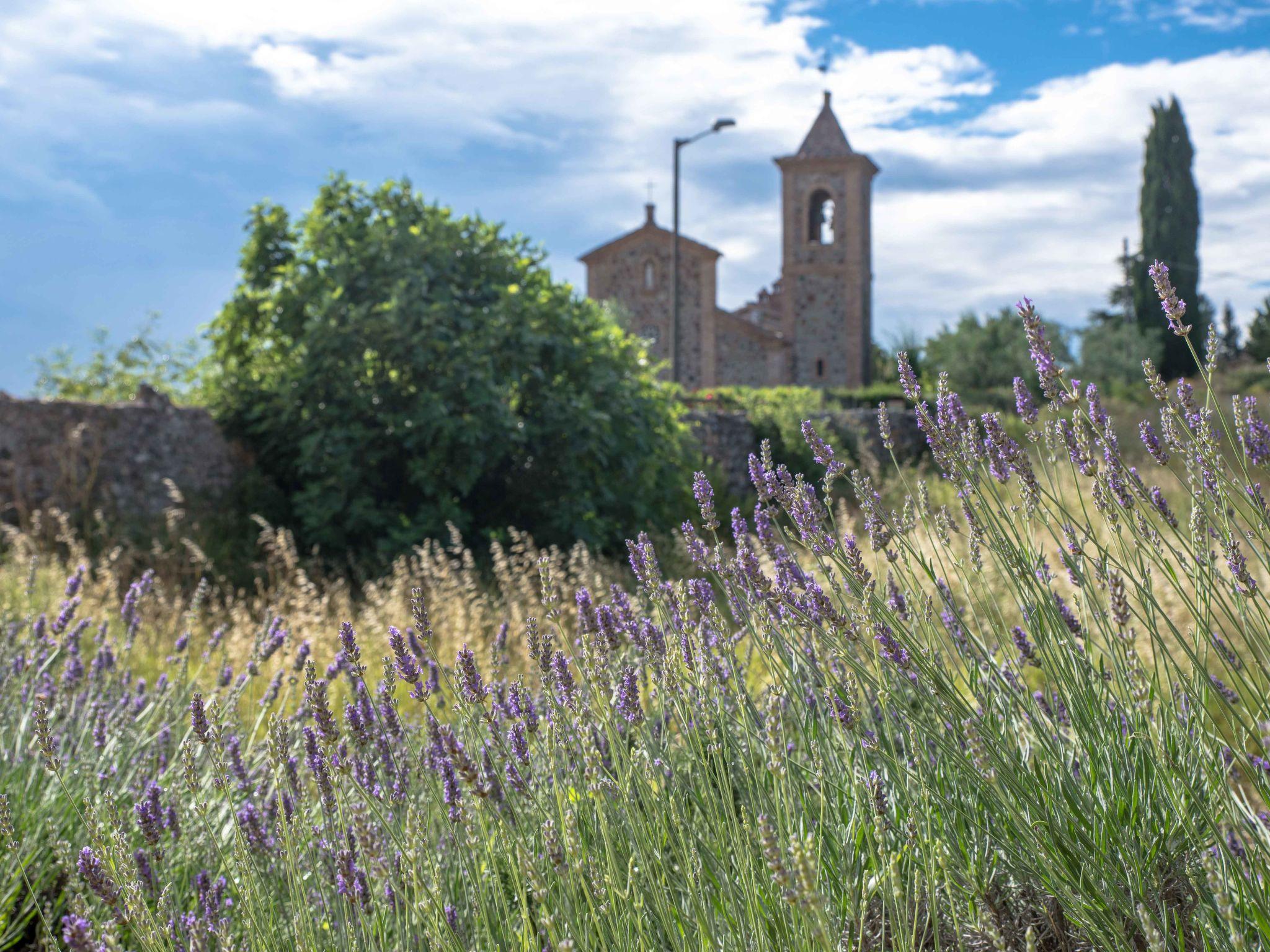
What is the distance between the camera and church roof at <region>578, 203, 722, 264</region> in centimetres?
3281

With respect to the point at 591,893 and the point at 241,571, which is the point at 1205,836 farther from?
the point at 241,571

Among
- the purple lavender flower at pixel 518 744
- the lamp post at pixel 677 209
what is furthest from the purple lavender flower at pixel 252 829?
the lamp post at pixel 677 209

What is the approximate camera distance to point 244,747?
3.44 metres

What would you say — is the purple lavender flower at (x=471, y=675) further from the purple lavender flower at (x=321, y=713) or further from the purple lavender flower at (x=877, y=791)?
the purple lavender flower at (x=877, y=791)

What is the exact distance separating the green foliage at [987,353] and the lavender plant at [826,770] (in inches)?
1105

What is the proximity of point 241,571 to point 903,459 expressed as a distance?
11.3 metres

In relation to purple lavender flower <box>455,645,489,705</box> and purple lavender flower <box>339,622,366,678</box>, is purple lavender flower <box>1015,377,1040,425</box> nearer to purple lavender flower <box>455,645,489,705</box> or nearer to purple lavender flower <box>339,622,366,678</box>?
purple lavender flower <box>455,645,489,705</box>

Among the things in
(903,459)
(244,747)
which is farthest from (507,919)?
(903,459)

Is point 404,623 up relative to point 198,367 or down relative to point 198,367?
down

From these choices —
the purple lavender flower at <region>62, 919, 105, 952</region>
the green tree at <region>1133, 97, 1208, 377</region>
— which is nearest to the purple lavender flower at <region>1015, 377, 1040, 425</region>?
the purple lavender flower at <region>62, 919, 105, 952</region>

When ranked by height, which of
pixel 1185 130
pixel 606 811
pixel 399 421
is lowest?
pixel 606 811

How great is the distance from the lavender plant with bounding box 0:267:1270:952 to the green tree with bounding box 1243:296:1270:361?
3890 centimetres

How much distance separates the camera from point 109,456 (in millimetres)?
9961

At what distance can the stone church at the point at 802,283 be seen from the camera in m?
33.8
